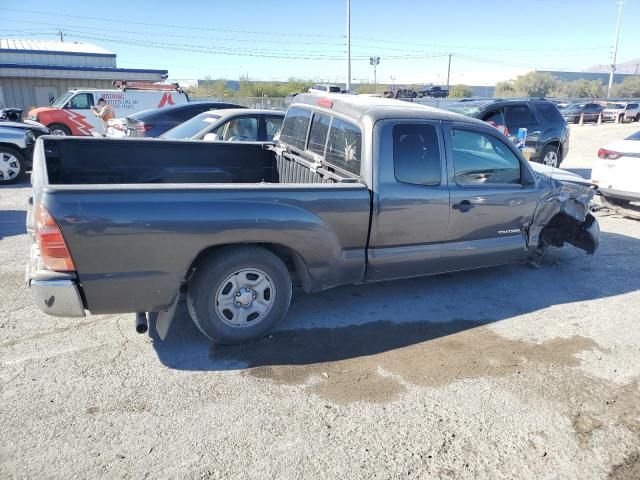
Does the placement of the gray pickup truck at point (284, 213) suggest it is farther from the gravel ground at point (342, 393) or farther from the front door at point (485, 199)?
the gravel ground at point (342, 393)

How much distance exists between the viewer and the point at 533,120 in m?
11.1

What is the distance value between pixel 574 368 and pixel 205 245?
2.90 m

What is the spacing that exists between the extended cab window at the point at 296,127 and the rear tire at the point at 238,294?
1.80 meters

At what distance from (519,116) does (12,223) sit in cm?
1023

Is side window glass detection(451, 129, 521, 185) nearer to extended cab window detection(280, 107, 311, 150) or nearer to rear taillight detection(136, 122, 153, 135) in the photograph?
extended cab window detection(280, 107, 311, 150)

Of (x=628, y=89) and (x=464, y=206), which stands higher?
(x=628, y=89)

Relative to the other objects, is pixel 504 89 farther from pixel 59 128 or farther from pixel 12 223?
pixel 12 223

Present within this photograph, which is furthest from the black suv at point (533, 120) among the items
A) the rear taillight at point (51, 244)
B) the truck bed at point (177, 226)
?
A: the rear taillight at point (51, 244)

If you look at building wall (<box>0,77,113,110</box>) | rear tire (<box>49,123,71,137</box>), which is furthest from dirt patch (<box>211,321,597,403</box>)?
building wall (<box>0,77,113,110</box>)

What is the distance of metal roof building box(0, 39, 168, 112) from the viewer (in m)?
28.5

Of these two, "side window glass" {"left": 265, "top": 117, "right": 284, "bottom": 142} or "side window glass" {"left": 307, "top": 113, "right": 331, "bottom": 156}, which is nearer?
"side window glass" {"left": 307, "top": 113, "right": 331, "bottom": 156}

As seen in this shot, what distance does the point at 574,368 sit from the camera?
367 centimetres

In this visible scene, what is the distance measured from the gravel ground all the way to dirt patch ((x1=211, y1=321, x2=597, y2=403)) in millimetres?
14

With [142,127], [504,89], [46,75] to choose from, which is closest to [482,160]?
[142,127]
